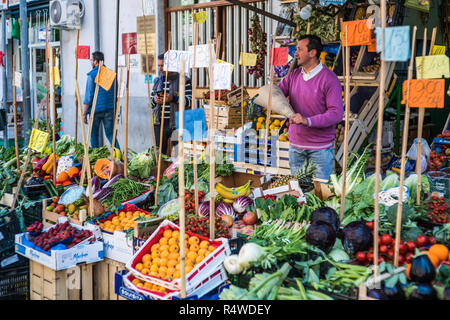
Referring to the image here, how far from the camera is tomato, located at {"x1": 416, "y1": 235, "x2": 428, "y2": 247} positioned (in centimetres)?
289

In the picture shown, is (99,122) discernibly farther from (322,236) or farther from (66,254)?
(322,236)

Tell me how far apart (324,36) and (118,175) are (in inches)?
125

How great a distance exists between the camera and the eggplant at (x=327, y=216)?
3.21m

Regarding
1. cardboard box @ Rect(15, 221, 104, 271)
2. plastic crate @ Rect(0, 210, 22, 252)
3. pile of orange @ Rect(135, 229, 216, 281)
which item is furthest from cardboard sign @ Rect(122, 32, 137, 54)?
pile of orange @ Rect(135, 229, 216, 281)

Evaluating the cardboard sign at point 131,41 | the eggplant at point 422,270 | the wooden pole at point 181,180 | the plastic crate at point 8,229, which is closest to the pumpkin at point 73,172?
the plastic crate at point 8,229

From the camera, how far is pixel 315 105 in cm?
463

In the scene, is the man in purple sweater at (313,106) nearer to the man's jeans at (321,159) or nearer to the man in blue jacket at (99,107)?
the man's jeans at (321,159)

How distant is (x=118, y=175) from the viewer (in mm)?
5012

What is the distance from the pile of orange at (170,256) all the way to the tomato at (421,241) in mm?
1296

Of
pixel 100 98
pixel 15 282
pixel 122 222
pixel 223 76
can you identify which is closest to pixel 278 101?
pixel 223 76

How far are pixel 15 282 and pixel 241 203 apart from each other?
198 centimetres

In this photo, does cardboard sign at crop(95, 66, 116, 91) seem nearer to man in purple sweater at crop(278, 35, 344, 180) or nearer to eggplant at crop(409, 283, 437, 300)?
man in purple sweater at crop(278, 35, 344, 180)

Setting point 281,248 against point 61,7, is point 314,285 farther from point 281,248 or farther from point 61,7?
point 61,7
